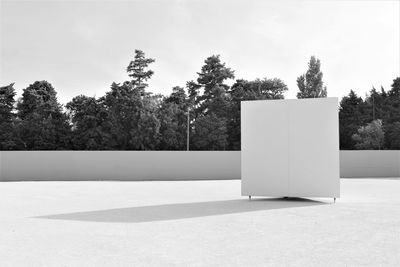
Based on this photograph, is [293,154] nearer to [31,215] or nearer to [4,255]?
[31,215]

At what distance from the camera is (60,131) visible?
37.4 metres

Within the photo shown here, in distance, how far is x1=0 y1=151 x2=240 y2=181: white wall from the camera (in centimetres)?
2161

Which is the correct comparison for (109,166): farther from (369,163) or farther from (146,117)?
(146,117)

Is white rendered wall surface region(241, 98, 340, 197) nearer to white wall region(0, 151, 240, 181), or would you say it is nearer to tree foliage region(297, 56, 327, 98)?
white wall region(0, 151, 240, 181)

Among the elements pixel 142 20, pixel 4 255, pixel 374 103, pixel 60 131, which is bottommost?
pixel 4 255

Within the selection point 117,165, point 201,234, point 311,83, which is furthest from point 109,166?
point 311,83

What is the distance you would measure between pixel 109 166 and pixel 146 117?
14.9 metres

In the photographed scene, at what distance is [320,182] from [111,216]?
5.17 m

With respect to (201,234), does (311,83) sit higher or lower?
higher

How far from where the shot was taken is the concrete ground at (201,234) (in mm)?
4879

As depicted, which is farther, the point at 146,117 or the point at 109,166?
the point at 146,117

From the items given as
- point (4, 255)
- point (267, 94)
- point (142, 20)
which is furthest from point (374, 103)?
point (4, 255)

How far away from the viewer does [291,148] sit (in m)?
10.9

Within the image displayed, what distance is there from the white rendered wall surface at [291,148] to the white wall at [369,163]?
44.7ft
